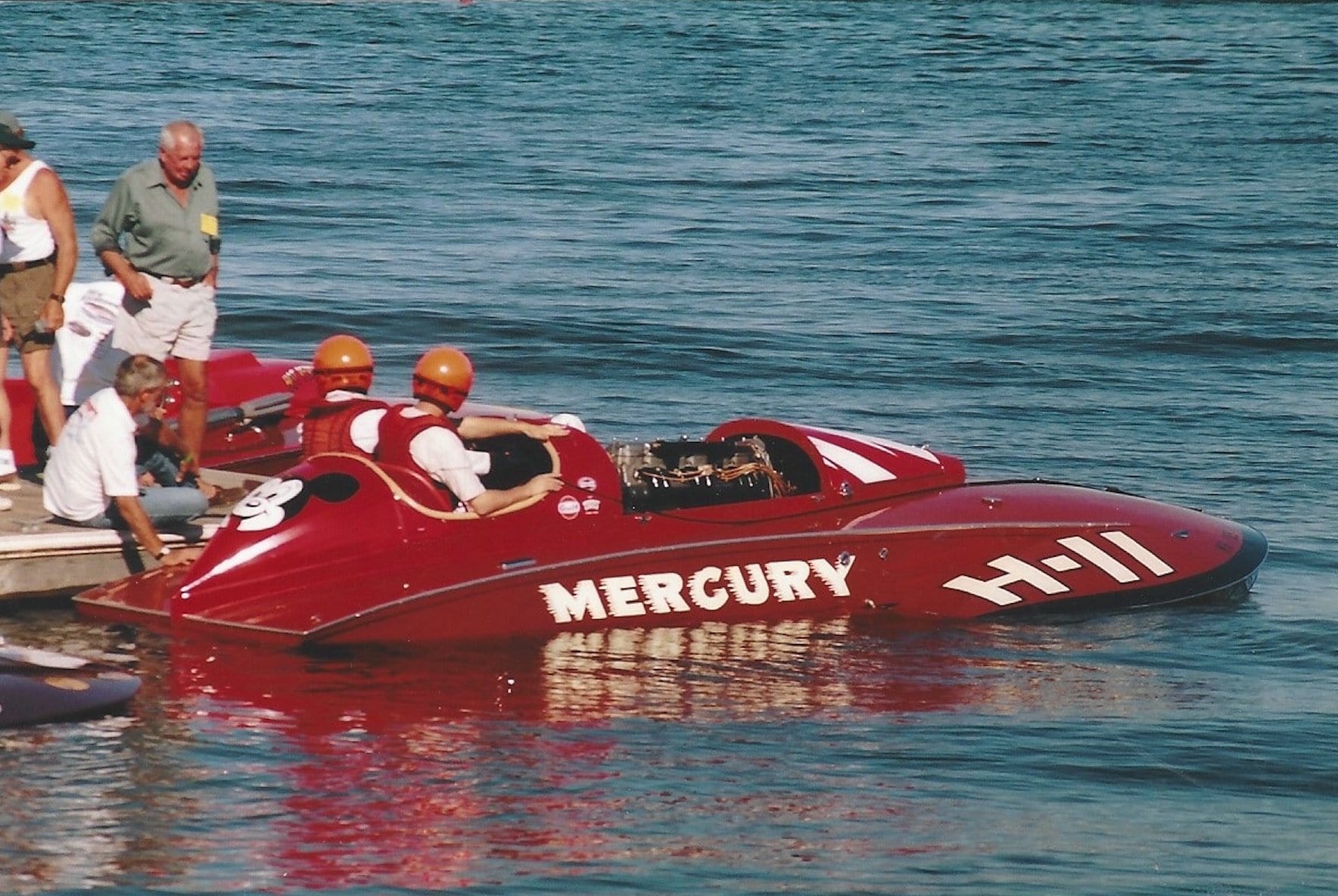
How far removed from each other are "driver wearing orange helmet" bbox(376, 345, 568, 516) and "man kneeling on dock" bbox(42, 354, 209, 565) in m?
1.06

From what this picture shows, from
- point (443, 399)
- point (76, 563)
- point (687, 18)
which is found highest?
point (687, 18)

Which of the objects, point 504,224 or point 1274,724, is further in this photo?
point 504,224

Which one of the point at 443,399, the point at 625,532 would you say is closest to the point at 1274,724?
the point at 625,532

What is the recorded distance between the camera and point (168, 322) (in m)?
11.0

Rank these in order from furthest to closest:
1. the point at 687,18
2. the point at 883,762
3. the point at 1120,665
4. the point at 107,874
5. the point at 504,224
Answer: the point at 687,18 → the point at 504,224 → the point at 1120,665 → the point at 883,762 → the point at 107,874

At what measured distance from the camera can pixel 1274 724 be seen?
31.6 feet

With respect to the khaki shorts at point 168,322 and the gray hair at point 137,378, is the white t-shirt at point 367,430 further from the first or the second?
the khaki shorts at point 168,322

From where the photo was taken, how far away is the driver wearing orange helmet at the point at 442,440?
9945mm

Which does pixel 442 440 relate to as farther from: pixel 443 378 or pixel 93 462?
pixel 93 462

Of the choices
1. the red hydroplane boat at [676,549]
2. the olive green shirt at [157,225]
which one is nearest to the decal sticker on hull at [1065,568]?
the red hydroplane boat at [676,549]

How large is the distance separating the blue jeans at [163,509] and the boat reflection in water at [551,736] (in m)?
0.79

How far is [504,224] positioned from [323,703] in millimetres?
15025

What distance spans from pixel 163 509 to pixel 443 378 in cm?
154

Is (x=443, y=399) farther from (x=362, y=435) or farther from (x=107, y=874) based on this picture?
(x=107, y=874)
